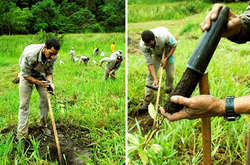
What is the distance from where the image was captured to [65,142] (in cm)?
203

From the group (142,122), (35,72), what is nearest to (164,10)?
(142,122)

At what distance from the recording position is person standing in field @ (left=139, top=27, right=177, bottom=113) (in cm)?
253

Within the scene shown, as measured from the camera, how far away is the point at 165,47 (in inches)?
105

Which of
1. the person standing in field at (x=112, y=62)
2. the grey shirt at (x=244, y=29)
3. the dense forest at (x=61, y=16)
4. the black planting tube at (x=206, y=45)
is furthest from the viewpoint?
the person standing in field at (x=112, y=62)

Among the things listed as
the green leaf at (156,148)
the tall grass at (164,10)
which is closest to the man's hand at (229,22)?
the green leaf at (156,148)

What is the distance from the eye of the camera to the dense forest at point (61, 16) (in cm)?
179

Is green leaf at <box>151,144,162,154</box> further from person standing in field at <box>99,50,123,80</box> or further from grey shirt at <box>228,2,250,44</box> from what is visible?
grey shirt at <box>228,2,250,44</box>

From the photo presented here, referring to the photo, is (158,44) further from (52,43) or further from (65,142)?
(65,142)

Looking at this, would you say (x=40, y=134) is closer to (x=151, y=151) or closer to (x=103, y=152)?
(x=103, y=152)

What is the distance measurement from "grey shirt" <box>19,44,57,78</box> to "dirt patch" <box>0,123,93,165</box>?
437mm

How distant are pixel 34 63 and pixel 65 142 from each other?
0.69 metres

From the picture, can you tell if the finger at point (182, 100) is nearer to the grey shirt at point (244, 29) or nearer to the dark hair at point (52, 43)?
the grey shirt at point (244, 29)

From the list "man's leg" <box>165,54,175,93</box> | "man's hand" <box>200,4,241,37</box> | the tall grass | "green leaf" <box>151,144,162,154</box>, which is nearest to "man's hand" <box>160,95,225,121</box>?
"man's hand" <box>200,4,241,37</box>

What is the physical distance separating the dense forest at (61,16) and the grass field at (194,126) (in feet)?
2.83
